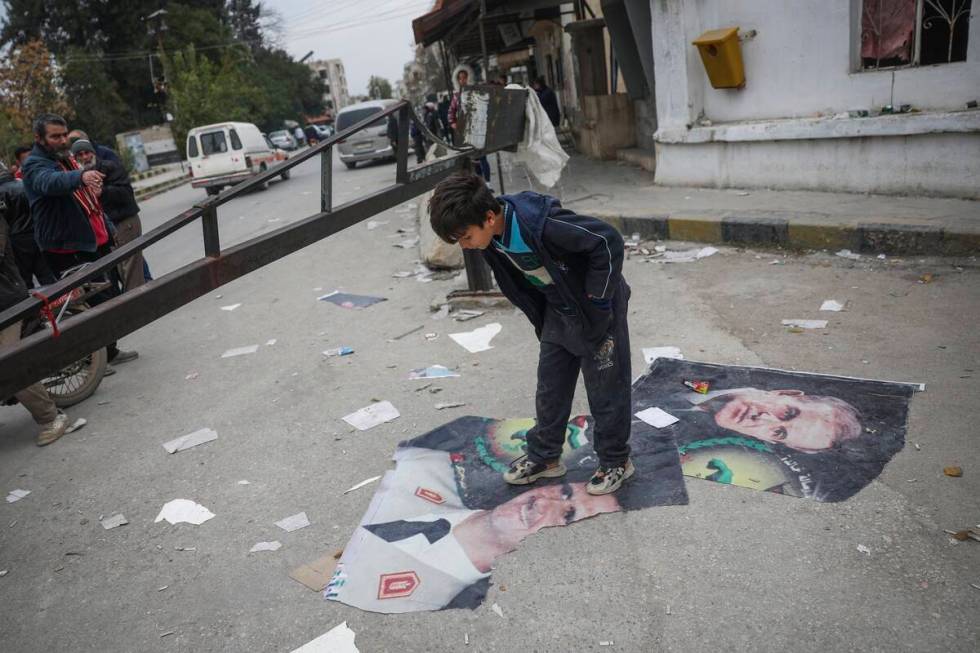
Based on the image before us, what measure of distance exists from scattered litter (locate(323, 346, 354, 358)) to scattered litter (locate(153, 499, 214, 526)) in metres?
1.75

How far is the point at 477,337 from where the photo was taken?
4.63 metres

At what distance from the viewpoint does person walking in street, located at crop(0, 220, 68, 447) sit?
3.96 metres

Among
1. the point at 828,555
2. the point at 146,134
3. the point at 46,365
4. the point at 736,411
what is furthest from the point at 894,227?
the point at 146,134

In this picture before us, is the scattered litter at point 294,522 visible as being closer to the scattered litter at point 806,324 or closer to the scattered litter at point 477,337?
the scattered litter at point 477,337

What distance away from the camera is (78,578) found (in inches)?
105

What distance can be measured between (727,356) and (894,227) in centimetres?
230

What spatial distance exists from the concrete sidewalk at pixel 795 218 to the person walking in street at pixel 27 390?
4930 mm

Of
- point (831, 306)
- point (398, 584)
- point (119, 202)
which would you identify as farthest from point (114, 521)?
point (831, 306)

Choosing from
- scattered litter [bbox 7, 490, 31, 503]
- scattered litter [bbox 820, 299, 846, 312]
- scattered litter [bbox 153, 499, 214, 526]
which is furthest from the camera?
scattered litter [bbox 820, 299, 846, 312]

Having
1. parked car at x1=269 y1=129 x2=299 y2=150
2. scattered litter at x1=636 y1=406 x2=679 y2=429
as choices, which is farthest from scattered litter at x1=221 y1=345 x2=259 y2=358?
parked car at x1=269 y1=129 x2=299 y2=150

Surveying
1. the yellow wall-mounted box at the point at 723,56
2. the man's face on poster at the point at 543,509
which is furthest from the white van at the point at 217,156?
the man's face on poster at the point at 543,509

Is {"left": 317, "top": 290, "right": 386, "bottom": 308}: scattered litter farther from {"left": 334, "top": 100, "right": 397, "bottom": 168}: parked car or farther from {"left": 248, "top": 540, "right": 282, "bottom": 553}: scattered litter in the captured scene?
{"left": 334, "top": 100, "right": 397, "bottom": 168}: parked car

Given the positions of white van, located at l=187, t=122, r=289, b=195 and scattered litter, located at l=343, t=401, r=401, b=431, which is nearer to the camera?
scattered litter, located at l=343, t=401, r=401, b=431

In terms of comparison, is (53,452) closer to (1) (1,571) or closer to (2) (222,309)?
(1) (1,571)
